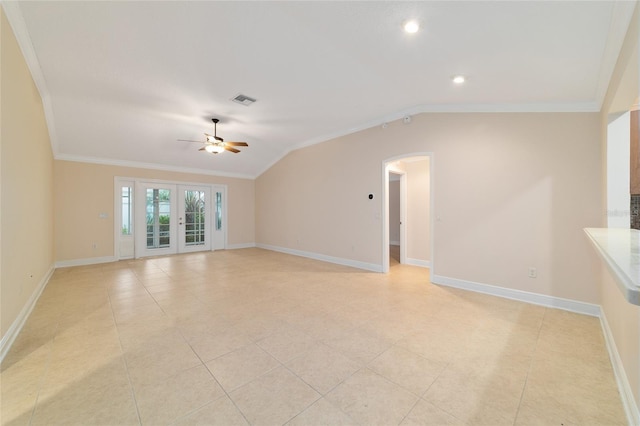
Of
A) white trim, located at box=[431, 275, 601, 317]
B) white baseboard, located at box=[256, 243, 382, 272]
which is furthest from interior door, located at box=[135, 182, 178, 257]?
white trim, located at box=[431, 275, 601, 317]

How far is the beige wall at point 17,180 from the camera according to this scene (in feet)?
7.32

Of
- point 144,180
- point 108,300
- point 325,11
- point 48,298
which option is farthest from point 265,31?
point 144,180

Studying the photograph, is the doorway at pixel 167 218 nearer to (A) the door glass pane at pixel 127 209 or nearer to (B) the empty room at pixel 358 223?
(A) the door glass pane at pixel 127 209

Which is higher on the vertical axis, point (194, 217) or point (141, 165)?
point (141, 165)

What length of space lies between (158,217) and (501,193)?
775 cm

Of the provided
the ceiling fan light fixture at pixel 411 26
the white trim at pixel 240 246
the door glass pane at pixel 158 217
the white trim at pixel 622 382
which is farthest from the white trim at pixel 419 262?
the door glass pane at pixel 158 217

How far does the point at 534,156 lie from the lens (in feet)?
11.1

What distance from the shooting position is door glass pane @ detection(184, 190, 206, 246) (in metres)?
7.48

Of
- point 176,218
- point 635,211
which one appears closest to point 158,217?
point 176,218

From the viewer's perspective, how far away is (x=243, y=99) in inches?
157

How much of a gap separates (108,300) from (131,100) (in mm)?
2983

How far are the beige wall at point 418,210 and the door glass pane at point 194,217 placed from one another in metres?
5.95

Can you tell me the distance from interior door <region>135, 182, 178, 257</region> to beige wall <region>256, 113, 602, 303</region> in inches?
202

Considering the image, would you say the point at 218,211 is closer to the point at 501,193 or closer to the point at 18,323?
the point at 18,323
